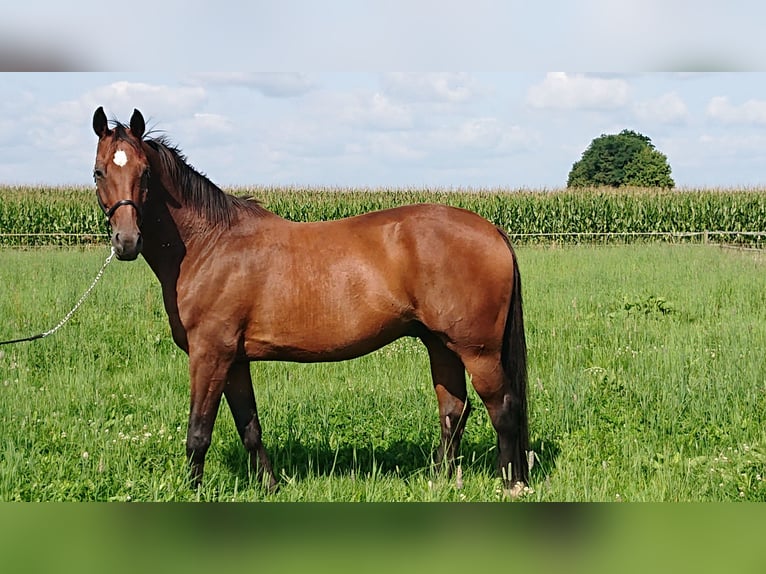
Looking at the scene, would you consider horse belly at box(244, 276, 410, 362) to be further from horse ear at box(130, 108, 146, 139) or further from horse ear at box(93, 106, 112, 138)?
horse ear at box(93, 106, 112, 138)

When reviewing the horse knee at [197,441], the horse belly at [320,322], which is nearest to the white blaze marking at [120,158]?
the horse belly at [320,322]

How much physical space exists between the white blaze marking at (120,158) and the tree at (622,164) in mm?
55822

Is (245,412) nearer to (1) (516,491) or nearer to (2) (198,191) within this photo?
(2) (198,191)

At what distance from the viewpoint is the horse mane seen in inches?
176

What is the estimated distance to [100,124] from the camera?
411 cm

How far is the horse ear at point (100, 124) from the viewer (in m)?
4.04

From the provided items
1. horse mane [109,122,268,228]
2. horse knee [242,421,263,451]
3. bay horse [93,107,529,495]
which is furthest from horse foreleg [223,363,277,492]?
horse mane [109,122,268,228]

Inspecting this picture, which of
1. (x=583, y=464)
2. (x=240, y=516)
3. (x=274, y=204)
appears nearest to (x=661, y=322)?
(x=583, y=464)

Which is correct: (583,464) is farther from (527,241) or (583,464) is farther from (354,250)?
(527,241)

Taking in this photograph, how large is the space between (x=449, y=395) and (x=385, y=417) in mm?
974

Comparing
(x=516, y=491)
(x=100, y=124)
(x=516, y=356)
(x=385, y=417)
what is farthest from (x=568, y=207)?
(x=100, y=124)

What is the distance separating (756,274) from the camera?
48.2ft

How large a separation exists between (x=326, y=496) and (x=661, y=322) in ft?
23.2

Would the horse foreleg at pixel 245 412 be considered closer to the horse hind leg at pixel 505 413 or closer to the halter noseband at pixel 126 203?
the halter noseband at pixel 126 203
